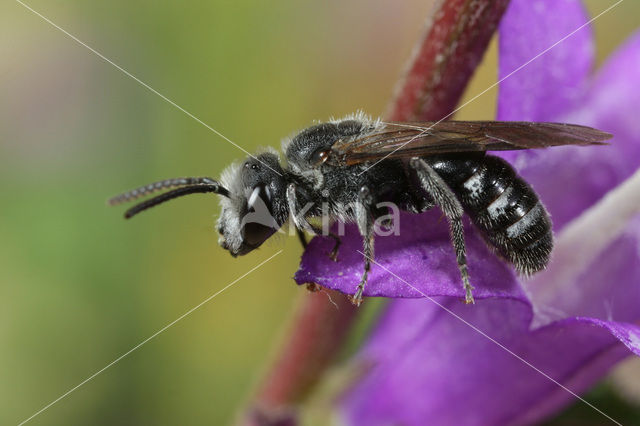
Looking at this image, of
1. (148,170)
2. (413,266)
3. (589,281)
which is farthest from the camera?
(148,170)

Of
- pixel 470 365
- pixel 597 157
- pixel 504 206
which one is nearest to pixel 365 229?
pixel 504 206

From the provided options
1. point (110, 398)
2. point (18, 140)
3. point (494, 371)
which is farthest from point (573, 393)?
point (18, 140)

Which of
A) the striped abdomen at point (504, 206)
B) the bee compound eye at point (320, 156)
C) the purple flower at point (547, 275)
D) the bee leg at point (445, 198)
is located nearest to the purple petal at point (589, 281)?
the purple flower at point (547, 275)

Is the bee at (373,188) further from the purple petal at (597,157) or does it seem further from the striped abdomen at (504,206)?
the purple petal at (597,157)

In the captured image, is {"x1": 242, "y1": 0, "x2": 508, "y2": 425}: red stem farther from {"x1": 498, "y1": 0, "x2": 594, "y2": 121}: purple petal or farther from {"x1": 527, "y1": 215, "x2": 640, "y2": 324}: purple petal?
{"x1": 527, "y1": 215, "x2": 640, "y2": 324}: purple petal

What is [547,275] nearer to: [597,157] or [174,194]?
[597,157]

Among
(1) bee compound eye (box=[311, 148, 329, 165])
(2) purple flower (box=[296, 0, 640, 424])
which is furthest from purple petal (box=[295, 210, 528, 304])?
(1) bee compound eye (box=[311, 148, 329, 165])
